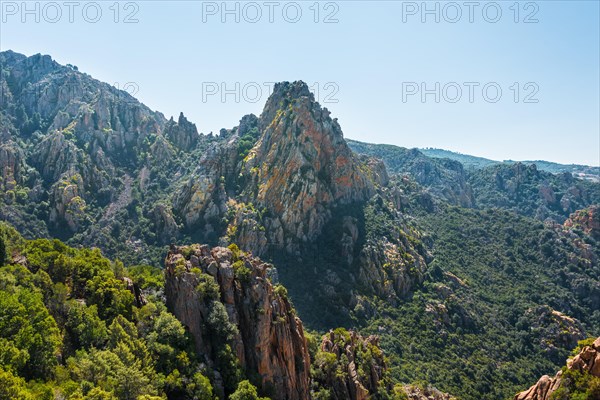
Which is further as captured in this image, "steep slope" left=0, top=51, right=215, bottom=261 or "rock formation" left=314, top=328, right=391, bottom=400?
"steep slope" left=0, top=51, right=215, bottom=261

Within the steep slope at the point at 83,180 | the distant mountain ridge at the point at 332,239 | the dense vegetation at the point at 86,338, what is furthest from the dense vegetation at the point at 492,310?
the steep slope at the point at 83,180

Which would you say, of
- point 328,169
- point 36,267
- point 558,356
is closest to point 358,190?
point 328,169

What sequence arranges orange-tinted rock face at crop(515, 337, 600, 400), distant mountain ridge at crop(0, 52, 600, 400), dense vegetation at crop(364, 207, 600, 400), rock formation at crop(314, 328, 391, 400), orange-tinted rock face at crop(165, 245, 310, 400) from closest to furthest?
orange-tinted rock face at crop(515, 337, 600, 400)
orange-tinted rock face at crop(165, 245, 310, 400)
rock formation at crop(314, 328, 391, 400)
dense vegetation at crop(364, 207, 600, 400)
distant mountain ridge at crop(0, 52, 600, 400)

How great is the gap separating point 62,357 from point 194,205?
382ft

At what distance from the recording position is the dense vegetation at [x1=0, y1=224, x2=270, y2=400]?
3528 cm

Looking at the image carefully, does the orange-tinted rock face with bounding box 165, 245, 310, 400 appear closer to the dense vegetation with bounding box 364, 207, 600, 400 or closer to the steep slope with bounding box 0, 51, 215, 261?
the dense vegetation with bounding box 364, 207, 600, 400

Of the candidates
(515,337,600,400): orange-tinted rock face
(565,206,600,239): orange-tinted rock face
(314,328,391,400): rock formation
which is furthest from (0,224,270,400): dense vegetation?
(565,206,600,239): orange-tinted rock face

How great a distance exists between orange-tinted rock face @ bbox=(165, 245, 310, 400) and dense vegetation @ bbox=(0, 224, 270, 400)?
2.82 meters

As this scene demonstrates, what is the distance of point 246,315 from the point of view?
5612cm

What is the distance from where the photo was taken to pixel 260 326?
54688mm

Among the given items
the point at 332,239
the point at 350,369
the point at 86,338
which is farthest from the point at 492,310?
the point at 86,338

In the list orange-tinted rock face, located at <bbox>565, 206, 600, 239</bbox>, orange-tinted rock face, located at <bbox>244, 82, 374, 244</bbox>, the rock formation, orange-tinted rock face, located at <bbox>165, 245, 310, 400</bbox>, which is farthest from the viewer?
orange-tinted rock face, located at <bbox>565, 206, 600, 239</bbox>

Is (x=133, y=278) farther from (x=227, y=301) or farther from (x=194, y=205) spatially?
(x=194, y=205)

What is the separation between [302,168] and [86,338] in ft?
378
